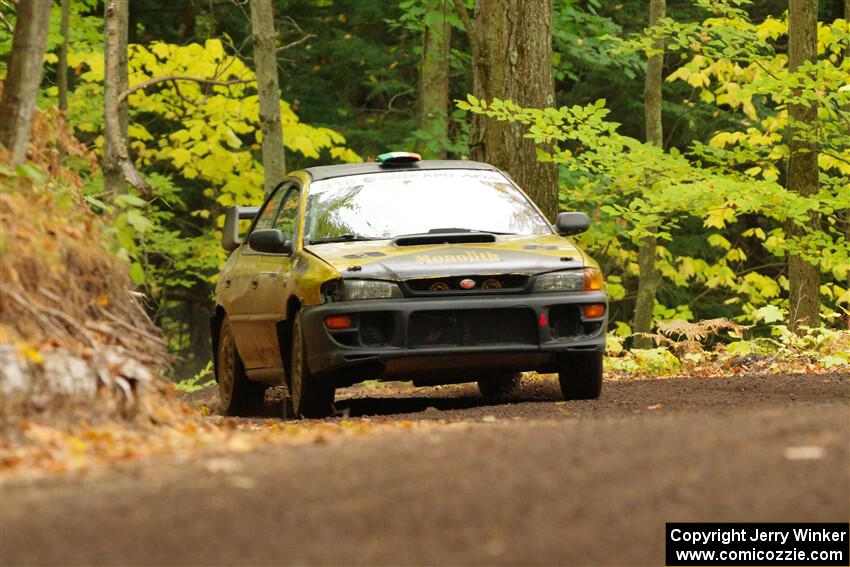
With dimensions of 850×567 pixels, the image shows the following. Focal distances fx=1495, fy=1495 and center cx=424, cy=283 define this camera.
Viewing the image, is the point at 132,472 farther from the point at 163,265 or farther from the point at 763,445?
the point at 163,265

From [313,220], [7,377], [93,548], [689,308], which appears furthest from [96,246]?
[689,308]

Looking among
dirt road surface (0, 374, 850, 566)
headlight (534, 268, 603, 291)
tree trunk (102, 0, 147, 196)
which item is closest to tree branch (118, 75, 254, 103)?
tree trunk (102, 0, 147, 196)

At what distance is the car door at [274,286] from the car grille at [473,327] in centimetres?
126

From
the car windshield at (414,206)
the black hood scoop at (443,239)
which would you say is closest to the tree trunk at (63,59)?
the car windshield at (414,206)

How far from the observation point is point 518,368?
33.9 feet

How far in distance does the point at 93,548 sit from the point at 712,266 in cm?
2271

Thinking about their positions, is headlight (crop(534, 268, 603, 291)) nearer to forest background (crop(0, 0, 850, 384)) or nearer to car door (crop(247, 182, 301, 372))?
car door (crop(247, 182, 301, 372))

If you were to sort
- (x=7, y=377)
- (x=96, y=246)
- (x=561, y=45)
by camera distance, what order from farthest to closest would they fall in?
(x=561, y=45) → (x=96, y=246) → (x=7, y=377)

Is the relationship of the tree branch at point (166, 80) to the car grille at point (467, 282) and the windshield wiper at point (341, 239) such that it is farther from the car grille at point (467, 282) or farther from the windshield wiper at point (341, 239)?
the car grille at point (467, 282)

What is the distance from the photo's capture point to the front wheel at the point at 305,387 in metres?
10.2

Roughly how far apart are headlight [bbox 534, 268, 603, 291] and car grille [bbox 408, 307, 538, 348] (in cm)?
23

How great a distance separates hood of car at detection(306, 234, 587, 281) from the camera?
388 inches

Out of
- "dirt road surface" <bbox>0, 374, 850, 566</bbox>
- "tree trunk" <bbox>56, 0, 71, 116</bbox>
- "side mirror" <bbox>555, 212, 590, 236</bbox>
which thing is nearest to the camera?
"dirt road surface" <bbox>0, 374, 850, 566</bbox>

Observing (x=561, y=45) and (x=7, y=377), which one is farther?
(x=561, y=45)
